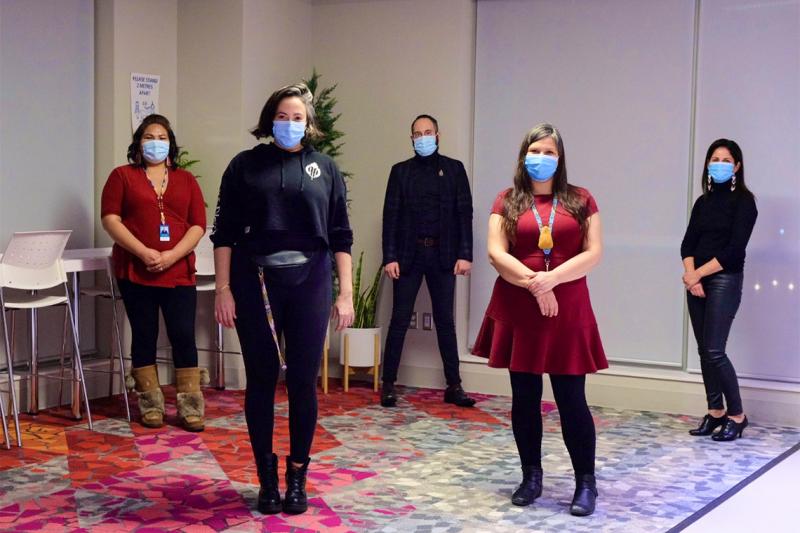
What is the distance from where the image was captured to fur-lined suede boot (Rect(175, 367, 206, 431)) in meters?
5.41

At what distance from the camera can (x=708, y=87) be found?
6.11m

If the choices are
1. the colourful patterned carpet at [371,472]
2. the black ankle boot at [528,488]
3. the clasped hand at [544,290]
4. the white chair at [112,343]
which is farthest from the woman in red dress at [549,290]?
the white chair at [112,343]

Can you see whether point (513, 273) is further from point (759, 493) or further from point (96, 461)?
point (96, 461)

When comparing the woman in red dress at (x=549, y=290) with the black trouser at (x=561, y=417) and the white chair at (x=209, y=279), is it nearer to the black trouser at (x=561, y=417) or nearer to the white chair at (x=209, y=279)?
the black trouser at (x=561, y=417)

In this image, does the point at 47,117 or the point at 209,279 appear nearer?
the point at 47,117

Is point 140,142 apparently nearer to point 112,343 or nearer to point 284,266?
point 112,343

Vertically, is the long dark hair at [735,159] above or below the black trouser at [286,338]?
above

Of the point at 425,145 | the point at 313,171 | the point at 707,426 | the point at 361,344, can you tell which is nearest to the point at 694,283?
the point at 707,426

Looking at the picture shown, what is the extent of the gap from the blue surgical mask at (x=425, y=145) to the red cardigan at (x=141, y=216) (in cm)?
147

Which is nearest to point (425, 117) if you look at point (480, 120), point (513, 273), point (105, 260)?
point (480, 120)

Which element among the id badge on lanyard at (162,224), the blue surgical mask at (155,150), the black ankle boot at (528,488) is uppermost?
the blue surgical mask at (155,150)

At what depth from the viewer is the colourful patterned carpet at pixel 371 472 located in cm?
390

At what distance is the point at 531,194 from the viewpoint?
13.1 ft

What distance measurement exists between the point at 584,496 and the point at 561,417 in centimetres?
32
